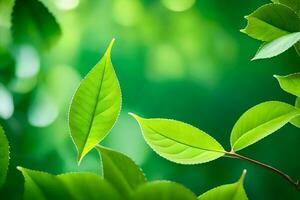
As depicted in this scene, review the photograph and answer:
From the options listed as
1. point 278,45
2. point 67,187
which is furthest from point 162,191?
point 278,45

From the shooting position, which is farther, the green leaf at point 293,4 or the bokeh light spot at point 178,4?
the bokeh light spot at point 178,4

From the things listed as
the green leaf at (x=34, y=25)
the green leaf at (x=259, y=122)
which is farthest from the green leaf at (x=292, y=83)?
the green leaf at (x=34, y=25)

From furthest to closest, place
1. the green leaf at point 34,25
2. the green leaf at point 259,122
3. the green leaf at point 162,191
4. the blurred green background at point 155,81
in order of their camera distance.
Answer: the blurred green background at point 155,81
the green leaf at point 34,25
the green leaf at point 259,122
the green leaf at point 162,191

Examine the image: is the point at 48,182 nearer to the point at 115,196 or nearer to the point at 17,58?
the point at 115,196

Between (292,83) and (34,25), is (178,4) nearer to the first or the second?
(34,25)

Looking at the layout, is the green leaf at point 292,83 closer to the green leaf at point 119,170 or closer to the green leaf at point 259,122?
the green leaf at point 259,122

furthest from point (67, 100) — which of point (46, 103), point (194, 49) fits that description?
point (194, 49)
